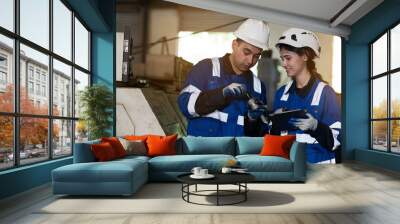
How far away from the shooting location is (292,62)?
897cm

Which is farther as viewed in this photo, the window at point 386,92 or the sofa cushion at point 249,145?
the window at point 386,92

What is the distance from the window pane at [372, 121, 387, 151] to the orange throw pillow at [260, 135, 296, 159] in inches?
122

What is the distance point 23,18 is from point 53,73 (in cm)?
125

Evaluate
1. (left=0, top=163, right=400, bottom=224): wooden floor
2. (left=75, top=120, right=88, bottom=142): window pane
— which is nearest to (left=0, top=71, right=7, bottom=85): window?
(left=0, top=163, right=400, bottom=224): wooden floor

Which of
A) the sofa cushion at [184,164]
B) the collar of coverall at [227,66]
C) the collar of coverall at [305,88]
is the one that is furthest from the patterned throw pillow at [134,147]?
the collar of coverall at [305,88]

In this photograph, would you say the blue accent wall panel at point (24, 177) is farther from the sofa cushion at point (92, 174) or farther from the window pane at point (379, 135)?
the window pane at point (379, 135)

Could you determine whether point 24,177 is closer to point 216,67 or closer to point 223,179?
point 223,179

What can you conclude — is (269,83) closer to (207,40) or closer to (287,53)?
(287,53)

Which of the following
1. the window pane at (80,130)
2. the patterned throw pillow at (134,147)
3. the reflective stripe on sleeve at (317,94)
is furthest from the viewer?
the reflective stripe on sleeve at (317,94)

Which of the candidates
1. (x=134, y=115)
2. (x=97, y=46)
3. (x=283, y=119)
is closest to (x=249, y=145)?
(x=283, y=119)

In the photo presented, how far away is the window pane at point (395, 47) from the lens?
801 centimetres

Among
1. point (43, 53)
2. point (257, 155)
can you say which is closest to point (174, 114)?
point (257, 155)

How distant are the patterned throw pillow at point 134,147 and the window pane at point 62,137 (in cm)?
112

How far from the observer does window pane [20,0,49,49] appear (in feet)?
18.0
